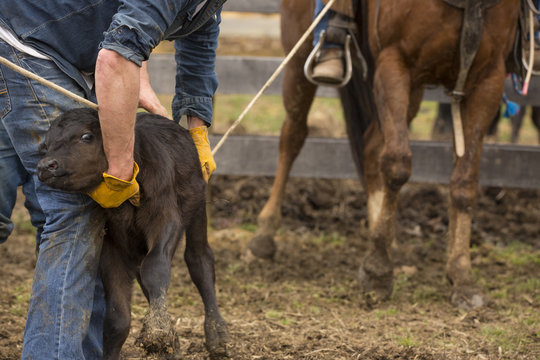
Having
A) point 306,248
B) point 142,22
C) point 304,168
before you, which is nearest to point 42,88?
point 142,22

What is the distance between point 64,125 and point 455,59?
263cm

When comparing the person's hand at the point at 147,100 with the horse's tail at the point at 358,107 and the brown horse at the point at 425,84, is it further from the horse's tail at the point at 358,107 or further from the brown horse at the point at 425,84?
the horse's tail at the point at 358,107

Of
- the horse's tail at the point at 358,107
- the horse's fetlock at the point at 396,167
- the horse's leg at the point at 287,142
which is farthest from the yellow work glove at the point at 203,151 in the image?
the horse's leg at the point at 287,142

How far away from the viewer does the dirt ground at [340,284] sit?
3.72m

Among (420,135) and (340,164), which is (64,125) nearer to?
(340,164)

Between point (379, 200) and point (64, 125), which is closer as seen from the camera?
point (64, 125)

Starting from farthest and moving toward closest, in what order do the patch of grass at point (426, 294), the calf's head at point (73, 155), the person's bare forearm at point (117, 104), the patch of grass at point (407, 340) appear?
the patch of grass at point (426, 294)
the patch of grass at point (407, 340)
the calf's head at point (73, 155)
the person's bare forearm at point (117, 104)

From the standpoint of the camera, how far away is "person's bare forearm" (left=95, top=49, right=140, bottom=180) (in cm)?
243

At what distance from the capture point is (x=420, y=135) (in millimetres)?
9625

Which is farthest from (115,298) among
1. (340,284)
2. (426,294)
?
(426,294)

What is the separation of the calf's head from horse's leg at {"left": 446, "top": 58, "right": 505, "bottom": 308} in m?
2.65

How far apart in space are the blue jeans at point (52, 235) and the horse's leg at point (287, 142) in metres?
2.80

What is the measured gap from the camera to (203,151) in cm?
328

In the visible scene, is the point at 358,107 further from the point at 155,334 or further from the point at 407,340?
the point at 155,334
